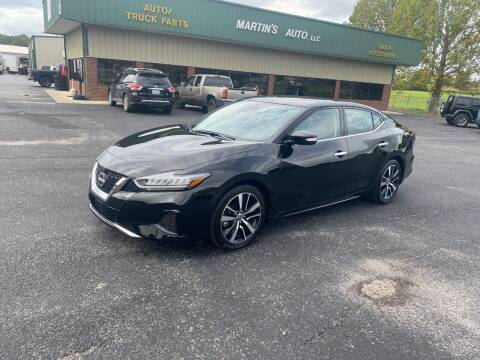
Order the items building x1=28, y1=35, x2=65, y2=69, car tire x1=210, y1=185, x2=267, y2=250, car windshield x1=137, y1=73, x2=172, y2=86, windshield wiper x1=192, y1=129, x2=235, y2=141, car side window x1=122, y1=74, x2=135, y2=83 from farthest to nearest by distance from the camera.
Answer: building x1=28, y1=35, x2=65, y2=69, car side window x1=122, y1=74, x2=135, y2=83, car windshield x1=137, y1=73, x2=172, y2=86, windshield wiper x1=192, y1=129, x2=235, y2=141, car tire x1=210, y1=185, x2=267, y2=250

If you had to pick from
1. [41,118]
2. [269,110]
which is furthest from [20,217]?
[41,118]

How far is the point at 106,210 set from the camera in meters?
3.61

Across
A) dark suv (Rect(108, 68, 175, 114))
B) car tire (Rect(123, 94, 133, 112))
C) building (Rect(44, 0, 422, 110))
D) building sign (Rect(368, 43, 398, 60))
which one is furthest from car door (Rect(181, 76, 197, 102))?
building sign (Rect(368, 43, 398, 60))

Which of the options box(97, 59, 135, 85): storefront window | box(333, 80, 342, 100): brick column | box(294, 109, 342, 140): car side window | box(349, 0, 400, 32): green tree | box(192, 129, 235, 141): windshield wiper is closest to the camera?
box(192, 129, 235, 141): windshield wiper

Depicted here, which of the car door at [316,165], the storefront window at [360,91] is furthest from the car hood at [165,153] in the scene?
the storefront window at [360,91]

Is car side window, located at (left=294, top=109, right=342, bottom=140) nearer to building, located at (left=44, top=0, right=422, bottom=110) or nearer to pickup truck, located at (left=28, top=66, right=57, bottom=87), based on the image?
building, located at (left=44, top=0, right=422, bottom=110)

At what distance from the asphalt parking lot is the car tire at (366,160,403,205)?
0.27 meters

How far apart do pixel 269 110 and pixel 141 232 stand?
2282 millimetres

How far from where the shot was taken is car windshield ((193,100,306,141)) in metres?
4.32

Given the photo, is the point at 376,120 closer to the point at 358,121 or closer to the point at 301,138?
the point at 358,121

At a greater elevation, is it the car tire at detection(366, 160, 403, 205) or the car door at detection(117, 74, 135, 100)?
the car door at detection(117, 74, 135, 100)

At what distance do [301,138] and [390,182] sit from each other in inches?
99.7

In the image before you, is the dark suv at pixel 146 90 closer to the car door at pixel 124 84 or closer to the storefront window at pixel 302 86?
the car door at pixel 124 84

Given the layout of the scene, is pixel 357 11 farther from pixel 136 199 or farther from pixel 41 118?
pixel 136 199
